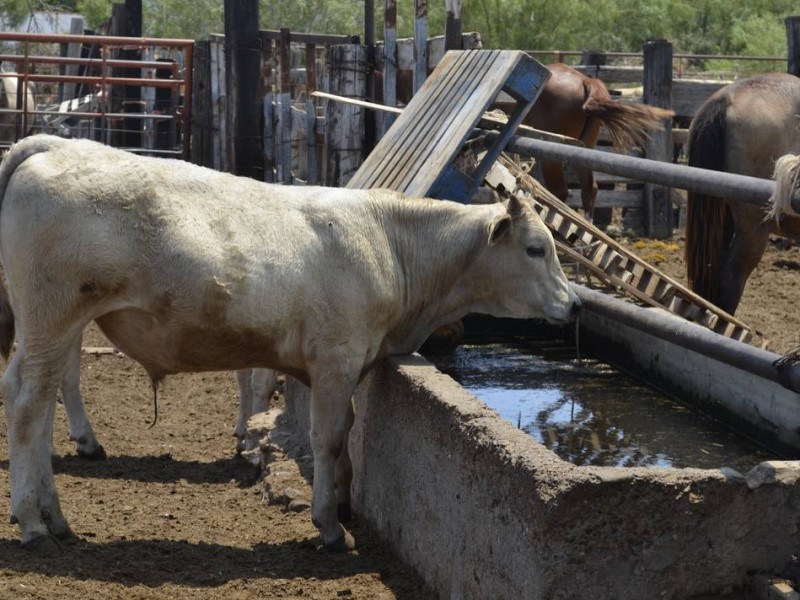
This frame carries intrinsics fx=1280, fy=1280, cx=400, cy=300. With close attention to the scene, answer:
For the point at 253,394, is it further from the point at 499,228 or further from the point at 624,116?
the point at 624,116

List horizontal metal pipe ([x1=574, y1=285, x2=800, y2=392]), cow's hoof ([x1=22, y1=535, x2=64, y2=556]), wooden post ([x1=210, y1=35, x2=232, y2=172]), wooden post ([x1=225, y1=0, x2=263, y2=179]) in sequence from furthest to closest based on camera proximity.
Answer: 1. wooden post ([x1=210, y1=35, x2=232, y2=172])
2. wooden post ([x1=225, y1=0, x2=263, y2=179])
3. cow's hoof ([x1=22, y1=535, x2=64, y2=556])
4. horizontal metal pipe ([x1=574, y1=285, x2=800, y2=392])

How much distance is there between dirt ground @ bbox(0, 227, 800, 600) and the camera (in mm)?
4871

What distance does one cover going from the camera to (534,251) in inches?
224

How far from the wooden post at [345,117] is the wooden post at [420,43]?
0.74m

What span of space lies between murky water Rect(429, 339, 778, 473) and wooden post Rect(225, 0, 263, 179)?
20.7 feet

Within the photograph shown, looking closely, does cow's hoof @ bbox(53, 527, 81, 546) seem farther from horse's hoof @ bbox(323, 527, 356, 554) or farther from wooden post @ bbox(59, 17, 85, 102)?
wooden post @ bbox(59, 17, 85, 102)

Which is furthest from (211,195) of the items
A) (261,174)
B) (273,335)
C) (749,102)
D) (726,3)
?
(726,3)

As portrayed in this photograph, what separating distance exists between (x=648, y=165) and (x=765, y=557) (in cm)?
185

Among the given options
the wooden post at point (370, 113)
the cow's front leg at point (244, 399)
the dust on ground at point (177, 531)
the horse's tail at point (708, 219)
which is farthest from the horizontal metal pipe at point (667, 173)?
the wooden post at point (370, 113)

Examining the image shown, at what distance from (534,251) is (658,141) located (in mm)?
10869

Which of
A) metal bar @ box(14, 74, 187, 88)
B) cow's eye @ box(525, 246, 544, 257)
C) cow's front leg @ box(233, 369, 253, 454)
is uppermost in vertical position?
metal bar @ box(14, 74, 187, 88)

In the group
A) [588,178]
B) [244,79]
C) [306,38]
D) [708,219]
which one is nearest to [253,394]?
[708,219]

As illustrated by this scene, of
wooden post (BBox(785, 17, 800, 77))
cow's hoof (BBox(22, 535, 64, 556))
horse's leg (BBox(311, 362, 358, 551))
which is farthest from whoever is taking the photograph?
wooden post (BBox(785, 17, 800, 77))

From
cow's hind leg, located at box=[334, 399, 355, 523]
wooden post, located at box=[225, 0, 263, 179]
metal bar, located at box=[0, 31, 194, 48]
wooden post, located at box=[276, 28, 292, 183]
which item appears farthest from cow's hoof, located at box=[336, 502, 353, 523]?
metal bar, located at box=[0, 31, 194, 48]
